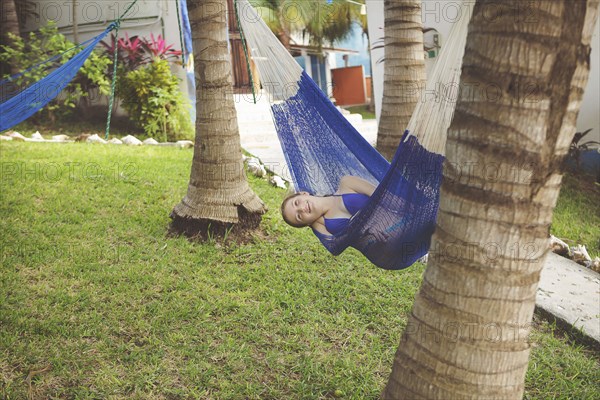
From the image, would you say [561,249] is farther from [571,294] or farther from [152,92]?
[152,92]

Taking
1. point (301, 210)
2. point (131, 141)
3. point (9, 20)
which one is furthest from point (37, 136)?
point (301, 210)

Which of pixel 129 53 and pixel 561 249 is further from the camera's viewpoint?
pixel 129 53

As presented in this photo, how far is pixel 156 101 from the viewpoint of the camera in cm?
567

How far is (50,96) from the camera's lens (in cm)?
365

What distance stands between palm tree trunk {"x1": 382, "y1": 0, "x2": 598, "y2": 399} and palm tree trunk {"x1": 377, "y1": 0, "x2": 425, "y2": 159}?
219cm

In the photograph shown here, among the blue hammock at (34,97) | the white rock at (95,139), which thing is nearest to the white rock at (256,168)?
the blue hammock at (34,97)

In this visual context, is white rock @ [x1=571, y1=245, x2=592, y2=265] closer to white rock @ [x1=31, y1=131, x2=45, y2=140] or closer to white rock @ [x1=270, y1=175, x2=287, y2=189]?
white rock @ [x1=270, y1=175, x2=287, y2=189]

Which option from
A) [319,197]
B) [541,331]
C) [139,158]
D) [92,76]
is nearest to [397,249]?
[319,197]

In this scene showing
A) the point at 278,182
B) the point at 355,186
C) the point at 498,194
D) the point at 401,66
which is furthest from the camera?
the point at 278,182

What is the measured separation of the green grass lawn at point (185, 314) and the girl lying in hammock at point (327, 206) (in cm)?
46

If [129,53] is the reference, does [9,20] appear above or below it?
above

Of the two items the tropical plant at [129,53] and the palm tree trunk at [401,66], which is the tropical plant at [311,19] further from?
the palm tree trunk at [401,66]

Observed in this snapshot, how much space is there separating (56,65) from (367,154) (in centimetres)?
520

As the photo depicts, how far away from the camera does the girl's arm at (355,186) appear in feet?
7.52
